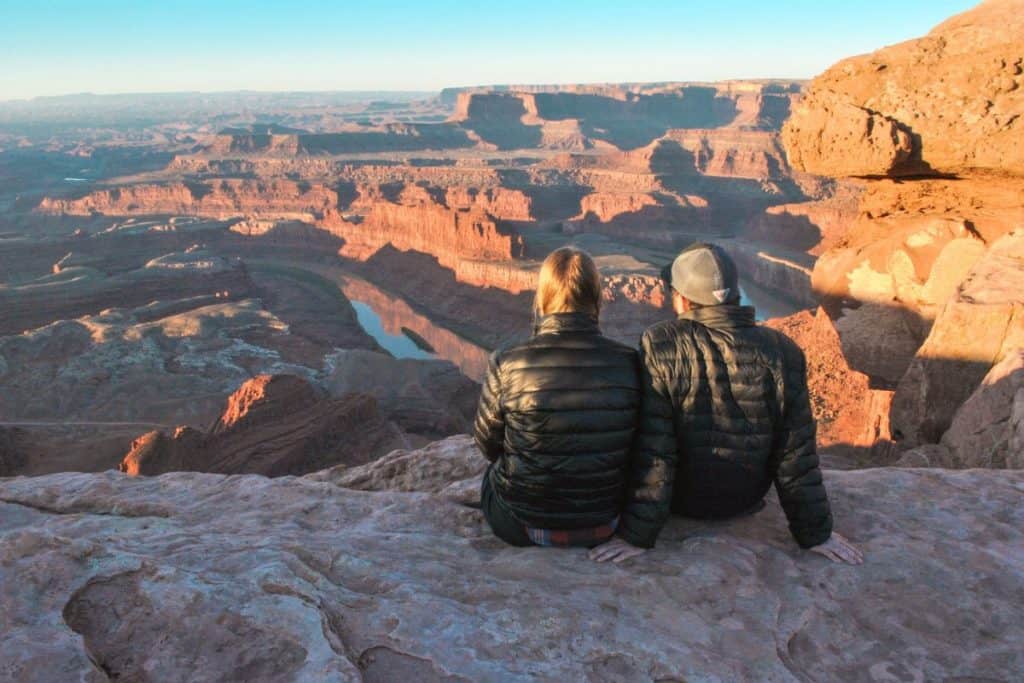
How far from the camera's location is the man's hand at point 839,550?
2.86 m

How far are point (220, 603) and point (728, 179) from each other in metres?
67.0

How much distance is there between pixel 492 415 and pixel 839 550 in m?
1.62

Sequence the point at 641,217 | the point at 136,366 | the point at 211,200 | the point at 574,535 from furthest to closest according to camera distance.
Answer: the point at 211,200 → the point at 641,217 → the point at 136,366 → the point at 574,535

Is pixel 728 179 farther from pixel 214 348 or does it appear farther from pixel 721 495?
pixel 721 495

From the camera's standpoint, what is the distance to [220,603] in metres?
2.19

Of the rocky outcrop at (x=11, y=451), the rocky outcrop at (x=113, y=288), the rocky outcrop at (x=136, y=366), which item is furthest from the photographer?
the rocky outcrop at (x=113, y=288)

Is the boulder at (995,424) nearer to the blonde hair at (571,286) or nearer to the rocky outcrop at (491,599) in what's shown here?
the rocky outcrop at (491,599)

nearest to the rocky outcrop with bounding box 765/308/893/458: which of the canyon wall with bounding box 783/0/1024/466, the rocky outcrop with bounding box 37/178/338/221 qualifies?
the canyon wall with bounding box 783/0/1024/466

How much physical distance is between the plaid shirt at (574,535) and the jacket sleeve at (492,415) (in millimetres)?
398

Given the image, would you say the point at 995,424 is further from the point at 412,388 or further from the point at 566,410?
the point at 412,388

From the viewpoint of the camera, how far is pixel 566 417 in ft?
8.66

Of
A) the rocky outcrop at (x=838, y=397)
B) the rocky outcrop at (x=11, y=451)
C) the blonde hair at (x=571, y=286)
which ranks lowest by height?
the rocky outcrop at (x=11, y=451)

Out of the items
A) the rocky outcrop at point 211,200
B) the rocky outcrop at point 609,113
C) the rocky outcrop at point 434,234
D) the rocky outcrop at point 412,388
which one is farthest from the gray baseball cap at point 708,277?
the rocky outcrop at point 609,113

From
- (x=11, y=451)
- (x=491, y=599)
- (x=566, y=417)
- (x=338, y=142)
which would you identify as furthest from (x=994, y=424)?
(x=338, y=142)
